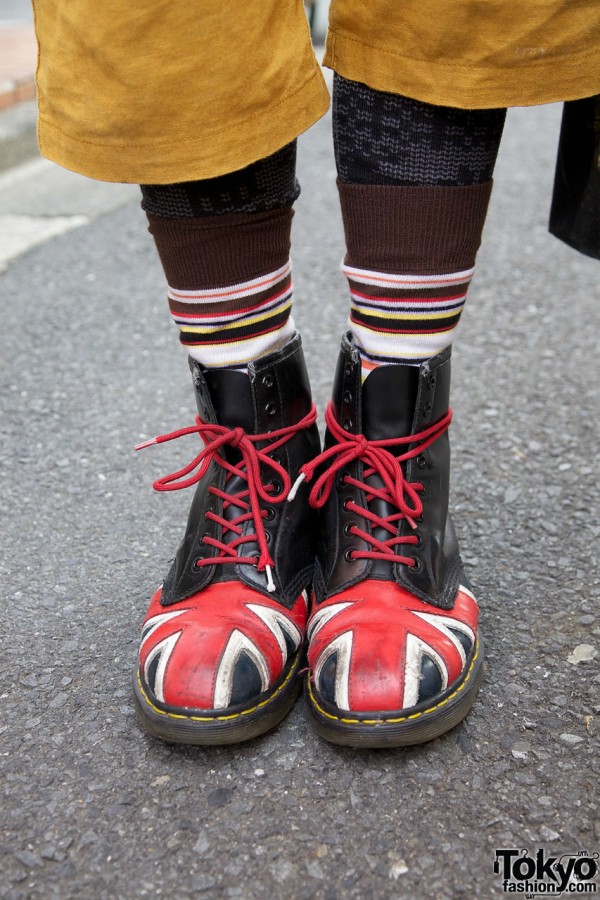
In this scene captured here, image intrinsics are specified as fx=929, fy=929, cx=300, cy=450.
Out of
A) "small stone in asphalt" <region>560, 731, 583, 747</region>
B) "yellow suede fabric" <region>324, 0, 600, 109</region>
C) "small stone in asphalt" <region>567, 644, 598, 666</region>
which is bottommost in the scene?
"small stone in asphalt" <region>567, 644, 598, 666</region>

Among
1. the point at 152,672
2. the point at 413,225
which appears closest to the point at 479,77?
the point at 413,225

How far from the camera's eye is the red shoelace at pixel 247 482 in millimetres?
968

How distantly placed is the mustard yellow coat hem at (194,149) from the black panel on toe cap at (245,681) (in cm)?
45

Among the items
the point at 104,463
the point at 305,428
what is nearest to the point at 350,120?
the point at 305,428

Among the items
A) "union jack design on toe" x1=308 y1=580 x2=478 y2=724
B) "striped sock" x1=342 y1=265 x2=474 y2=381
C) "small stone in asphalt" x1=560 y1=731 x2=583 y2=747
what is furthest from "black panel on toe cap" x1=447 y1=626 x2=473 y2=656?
"striped sock" x1=342 y1=265 x2=474 y2=381

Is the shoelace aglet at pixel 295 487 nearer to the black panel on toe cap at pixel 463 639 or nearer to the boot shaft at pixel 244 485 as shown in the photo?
the boot shaft at pixel 244 485

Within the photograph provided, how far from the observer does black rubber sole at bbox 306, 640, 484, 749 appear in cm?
85

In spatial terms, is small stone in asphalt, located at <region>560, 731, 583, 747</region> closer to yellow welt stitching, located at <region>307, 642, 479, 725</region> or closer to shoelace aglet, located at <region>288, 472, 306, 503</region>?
yellow welt stitching, located at <region>307, 642, 479, 725</region>

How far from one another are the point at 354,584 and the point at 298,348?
27 cm

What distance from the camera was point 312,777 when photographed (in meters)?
0.87
